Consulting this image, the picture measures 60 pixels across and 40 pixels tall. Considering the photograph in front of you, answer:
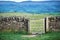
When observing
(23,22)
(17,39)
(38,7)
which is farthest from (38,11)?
(17,39)

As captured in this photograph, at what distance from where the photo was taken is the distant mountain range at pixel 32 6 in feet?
10.5

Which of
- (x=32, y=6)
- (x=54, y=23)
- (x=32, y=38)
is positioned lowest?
(x=32, y=38)

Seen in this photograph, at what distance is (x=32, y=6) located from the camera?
320 cm

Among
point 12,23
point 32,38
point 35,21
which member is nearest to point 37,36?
point 32,38

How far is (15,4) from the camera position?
126 inches

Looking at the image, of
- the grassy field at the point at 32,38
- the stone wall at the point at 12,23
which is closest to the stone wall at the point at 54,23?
the grassy field at the point at 32,38

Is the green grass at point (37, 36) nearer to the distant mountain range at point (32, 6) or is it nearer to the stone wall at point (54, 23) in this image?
the stone wall at point (54, 23)

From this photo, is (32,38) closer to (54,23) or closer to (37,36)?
(37,36)

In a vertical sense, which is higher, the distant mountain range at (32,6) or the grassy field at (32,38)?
the distant mountain range at (32,6)

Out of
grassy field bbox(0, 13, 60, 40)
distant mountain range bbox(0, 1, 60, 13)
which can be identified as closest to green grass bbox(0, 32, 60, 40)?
grassy field bbox(0, 13, 60, 40)

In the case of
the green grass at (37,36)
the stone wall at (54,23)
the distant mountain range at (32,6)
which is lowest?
the green grass at (37,36)

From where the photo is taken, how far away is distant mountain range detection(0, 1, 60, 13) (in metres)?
3.19

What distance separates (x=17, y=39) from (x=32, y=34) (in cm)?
22

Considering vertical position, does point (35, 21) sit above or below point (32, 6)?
below
